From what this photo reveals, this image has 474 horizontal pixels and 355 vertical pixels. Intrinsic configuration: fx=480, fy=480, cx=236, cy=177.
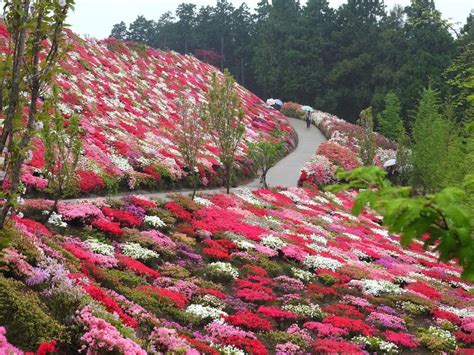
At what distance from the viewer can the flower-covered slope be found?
8.94 meters

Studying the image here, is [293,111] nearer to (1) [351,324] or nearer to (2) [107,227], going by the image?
(2) [107,227]

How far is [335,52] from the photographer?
92938mm

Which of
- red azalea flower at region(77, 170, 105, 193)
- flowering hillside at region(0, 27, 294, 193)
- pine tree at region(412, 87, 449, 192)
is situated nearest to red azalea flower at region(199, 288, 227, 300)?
flowering hillside at region(0, 27, 294, 193)

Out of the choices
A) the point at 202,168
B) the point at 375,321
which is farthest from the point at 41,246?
the point at 202,168

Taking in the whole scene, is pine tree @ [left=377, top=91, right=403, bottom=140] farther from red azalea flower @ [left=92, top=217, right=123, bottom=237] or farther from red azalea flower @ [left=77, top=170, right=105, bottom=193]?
red azalea flower @ [left=92, top=217, right=123, bottom=237]

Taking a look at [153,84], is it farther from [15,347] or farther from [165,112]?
[15,347]

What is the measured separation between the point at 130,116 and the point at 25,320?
31.4m

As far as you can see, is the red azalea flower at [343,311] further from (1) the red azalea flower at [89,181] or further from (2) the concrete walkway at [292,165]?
(1) the red azalea flower at [89,181]

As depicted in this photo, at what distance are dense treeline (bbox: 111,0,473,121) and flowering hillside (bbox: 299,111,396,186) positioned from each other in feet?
44.1

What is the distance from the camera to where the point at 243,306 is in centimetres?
1382

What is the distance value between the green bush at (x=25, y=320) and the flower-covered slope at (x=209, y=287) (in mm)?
21

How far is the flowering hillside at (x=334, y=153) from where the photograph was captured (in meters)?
40.1

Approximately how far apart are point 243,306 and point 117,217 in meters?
6.38

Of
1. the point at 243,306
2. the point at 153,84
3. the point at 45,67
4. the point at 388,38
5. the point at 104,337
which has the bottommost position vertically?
the point at 243,306
